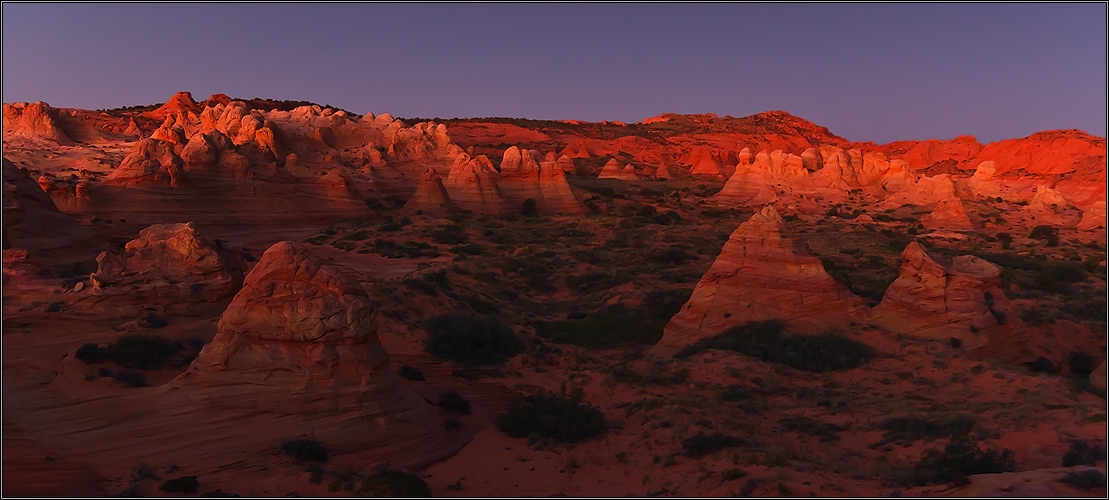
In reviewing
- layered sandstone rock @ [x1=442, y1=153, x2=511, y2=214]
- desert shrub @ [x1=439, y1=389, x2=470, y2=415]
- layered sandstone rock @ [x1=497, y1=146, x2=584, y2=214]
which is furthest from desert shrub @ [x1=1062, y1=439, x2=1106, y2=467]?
layered sandstone rock @ [x1=497, y1=146, x2=584, y2=214]

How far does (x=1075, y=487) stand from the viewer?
9.23 m

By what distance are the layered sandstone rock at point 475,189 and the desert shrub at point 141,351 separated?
117 ft

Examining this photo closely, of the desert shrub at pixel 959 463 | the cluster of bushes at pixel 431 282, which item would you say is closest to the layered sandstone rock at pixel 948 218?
the cluster of bushes at pixel 431 282

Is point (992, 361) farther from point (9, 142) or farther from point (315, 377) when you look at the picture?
point (9, 142)

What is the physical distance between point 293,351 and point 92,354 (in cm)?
516

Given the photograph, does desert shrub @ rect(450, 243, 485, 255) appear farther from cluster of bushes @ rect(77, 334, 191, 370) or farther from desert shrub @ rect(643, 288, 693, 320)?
cluster of bushes @ rect(77, 334, 191, 370)

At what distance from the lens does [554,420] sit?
16.1 m

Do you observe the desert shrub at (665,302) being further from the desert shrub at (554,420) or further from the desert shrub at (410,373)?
the desert shrub at (410,373)

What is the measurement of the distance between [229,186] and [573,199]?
84.7 ft

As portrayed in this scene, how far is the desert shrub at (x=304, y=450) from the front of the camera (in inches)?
516

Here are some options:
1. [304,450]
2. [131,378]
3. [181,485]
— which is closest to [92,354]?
[131,378]

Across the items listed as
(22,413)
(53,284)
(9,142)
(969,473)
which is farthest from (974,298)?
(9,142)

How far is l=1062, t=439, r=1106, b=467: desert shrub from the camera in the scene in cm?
1122

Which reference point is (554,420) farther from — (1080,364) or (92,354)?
(1080,364)
